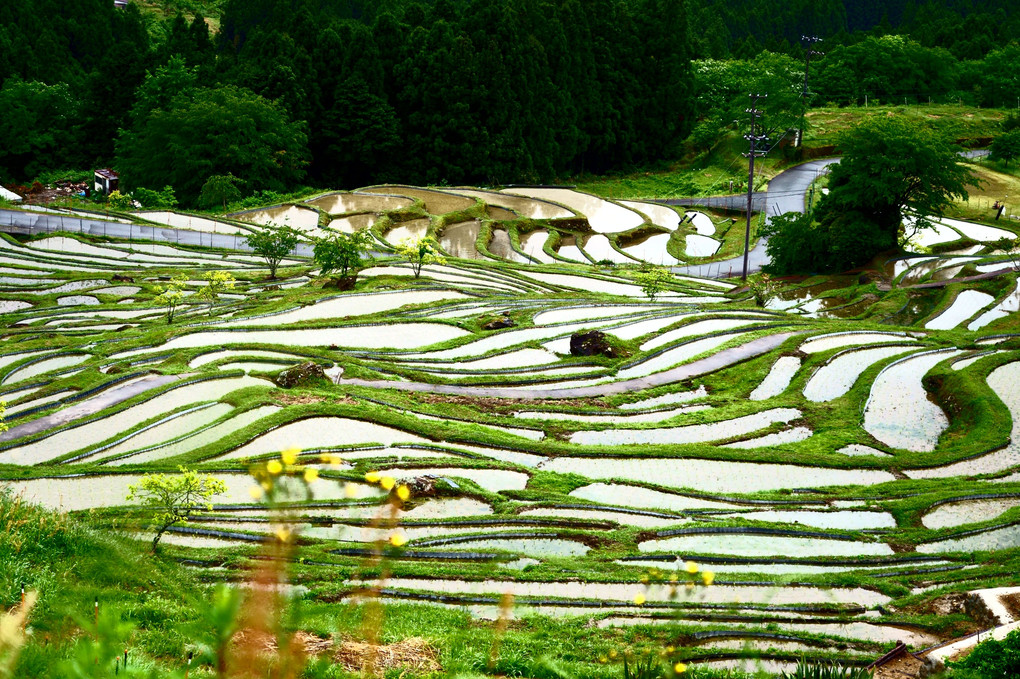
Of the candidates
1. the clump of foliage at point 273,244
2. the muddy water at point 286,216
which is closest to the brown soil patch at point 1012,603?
the clump of foliage at point 273,244

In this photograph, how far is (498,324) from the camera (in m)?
27.4

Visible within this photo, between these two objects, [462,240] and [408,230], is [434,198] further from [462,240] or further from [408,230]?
[462,240]

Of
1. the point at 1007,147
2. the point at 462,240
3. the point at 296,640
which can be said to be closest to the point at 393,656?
Answer: the point at 296,640

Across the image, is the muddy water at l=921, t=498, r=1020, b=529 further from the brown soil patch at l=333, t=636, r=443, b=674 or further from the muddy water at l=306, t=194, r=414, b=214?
the muddy water at l=306, t=194, r=414, b=214

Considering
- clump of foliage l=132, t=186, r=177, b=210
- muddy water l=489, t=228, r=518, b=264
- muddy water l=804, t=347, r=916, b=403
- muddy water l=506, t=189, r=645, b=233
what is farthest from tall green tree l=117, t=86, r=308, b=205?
muddy water l=804, t=347, r=916, b=403

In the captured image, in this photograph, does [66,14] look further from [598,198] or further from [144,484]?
[144,484]

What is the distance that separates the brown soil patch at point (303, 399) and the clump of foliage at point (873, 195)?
2618 cm

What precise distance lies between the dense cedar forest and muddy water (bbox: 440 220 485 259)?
1426cm

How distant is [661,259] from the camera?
49.0 meters

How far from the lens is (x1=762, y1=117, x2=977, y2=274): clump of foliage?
3834 cm

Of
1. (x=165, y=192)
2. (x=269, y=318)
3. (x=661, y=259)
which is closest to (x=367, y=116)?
(x=165, y=192)

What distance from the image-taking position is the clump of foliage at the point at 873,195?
38344 millimetres

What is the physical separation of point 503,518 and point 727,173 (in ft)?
196

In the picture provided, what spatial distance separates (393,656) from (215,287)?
25.3 m
